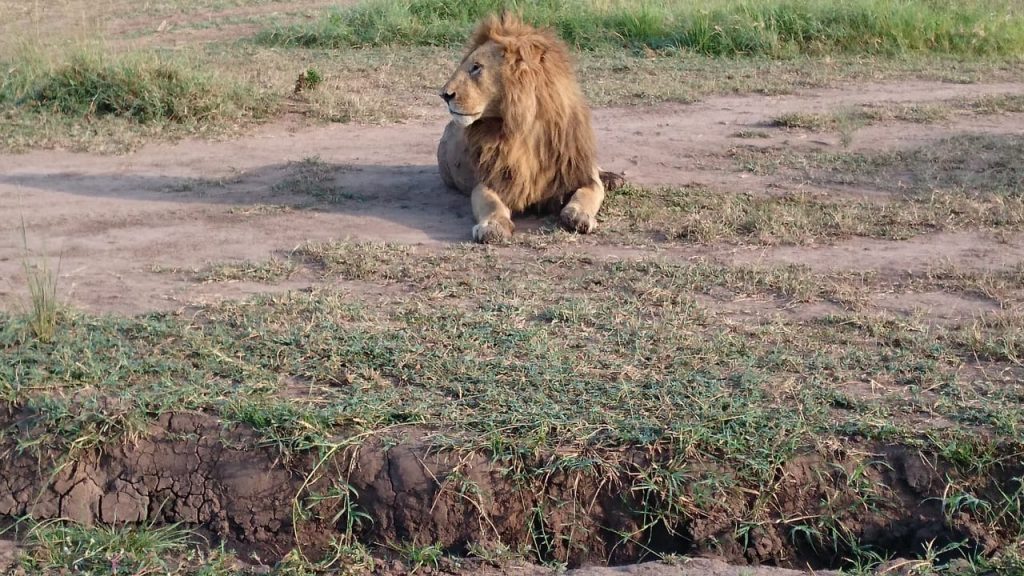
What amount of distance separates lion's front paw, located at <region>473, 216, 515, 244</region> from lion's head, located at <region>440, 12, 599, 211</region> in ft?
0.93

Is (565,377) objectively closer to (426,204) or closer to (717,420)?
(717,420)

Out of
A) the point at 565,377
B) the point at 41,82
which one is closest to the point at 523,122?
the point at 565,377

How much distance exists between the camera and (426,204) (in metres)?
6.47

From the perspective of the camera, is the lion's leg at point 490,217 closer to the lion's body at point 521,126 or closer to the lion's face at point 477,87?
the lion's body at point 521,126

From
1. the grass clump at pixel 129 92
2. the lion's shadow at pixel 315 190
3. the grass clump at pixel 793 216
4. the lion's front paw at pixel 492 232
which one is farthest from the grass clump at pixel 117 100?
the grass clump at pixel 793 216

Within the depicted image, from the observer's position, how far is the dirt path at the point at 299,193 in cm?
533

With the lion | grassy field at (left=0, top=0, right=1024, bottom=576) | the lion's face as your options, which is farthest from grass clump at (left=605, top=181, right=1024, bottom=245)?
the lion's face

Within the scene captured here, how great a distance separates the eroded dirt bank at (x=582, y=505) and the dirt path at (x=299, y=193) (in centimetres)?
151

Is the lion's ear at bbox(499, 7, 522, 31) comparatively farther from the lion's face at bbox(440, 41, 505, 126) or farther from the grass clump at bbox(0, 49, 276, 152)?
the grass clump at bbox(0, 49, 276, 152)

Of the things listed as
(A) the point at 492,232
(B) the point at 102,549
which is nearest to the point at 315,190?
(A) the point at 492,232

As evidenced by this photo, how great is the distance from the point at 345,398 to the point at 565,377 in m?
0.76

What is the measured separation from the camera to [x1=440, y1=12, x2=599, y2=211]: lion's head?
5.81 m

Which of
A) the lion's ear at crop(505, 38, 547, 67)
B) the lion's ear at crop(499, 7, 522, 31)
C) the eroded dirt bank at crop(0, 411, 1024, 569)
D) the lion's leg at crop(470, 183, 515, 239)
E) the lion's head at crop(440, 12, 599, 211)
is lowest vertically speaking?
the eroded dirt bank at crop(0, 411, 1024, 569)

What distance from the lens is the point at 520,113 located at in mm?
5852
